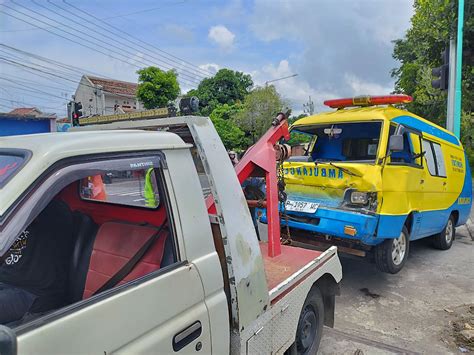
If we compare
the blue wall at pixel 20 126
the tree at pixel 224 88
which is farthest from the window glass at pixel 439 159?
the tree at pixel 224 88

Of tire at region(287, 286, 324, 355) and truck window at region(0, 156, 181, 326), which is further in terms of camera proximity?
tire at region(287, 286, 324, 355)

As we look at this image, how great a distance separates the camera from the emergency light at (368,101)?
5252 mm

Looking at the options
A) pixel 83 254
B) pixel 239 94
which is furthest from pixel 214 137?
pixel 239 94

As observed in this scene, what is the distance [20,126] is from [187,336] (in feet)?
42.5

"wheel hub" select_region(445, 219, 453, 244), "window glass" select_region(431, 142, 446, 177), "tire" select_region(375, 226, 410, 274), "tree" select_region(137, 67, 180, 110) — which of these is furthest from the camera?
"tree" select_region(137, 67, 180, 110)

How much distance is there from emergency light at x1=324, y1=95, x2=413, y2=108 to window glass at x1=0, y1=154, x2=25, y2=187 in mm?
4984

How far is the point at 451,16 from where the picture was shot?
33.3 ft

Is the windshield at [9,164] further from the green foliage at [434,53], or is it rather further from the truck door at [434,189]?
the green foliage at [434,53]

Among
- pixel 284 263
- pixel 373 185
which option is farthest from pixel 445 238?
pixel 284 263

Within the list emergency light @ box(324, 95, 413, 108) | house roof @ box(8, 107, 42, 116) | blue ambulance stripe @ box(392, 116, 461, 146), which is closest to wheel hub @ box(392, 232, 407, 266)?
blue ambulance stripe @ box(392, 116, 461, 146)

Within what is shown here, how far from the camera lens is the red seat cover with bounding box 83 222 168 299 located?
185 cm

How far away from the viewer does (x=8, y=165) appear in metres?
1.48

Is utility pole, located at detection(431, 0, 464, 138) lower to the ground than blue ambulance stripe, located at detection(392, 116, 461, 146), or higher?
higher

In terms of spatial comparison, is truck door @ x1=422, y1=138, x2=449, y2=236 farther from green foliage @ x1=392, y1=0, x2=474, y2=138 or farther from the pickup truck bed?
green foliage @ x1=392, y1=0, x2=474, y2=138
